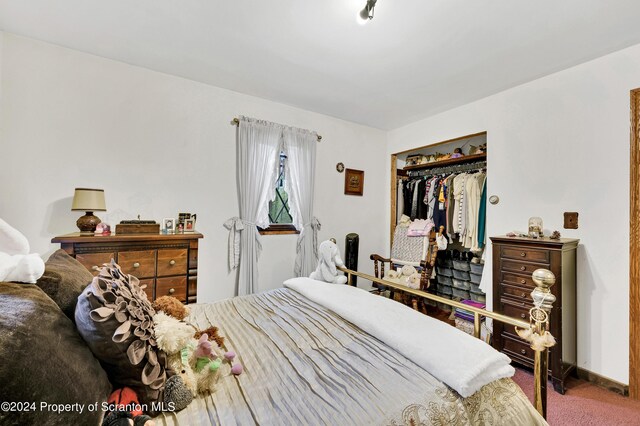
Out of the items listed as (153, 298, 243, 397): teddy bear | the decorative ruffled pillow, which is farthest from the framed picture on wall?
the decorative ruffled pillow

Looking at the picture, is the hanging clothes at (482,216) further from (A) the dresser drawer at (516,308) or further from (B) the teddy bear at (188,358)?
(B) the teddy bear at (188,358)

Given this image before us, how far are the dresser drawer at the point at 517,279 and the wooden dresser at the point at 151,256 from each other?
8.43 feet

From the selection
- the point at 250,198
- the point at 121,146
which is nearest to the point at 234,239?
the point at 250,198

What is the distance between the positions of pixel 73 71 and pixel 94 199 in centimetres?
111

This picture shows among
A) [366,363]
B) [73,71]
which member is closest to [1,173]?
[73,71]

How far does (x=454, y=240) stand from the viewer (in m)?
3.45

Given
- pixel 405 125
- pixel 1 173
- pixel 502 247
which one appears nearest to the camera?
pixel 1 173

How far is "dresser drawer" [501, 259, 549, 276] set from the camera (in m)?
2.04

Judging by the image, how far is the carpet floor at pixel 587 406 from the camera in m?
1.63

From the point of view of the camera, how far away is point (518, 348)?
211 centimetres

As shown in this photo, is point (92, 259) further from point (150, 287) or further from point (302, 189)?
point (302, 189)

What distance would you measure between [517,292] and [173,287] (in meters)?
2.75

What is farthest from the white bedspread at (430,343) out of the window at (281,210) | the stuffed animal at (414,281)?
the window at (281,210)

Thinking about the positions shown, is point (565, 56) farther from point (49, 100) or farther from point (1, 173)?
point (1, 173)
